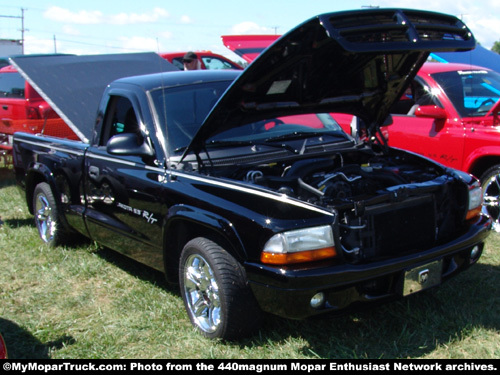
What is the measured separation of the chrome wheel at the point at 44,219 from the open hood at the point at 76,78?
849mm

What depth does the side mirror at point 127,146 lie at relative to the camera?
12.8 ft

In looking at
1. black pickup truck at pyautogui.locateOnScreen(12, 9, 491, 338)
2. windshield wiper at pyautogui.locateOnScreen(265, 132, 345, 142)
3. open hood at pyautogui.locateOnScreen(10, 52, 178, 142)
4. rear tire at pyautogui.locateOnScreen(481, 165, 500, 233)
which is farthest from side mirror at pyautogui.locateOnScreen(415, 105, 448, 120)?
open hood at pyautogui.locateOnScreen(10, 52, 178, 142)

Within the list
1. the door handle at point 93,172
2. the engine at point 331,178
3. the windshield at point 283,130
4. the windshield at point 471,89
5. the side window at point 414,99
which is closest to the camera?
the engine at point 331,178

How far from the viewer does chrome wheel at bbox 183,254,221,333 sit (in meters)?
3.44

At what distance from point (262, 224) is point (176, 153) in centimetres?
Result: 116

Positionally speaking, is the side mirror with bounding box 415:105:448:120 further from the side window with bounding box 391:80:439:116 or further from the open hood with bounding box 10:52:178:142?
the open hood with bounding box 10:52:178:142

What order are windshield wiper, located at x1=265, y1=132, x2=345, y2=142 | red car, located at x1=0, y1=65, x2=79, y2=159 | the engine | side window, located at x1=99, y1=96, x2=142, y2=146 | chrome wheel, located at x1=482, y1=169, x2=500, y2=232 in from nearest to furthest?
the engine < windshield wiper, located at x1=265, y1=132, x2=345, y2=142 < side window, located at x1=99, y1=96, x2=142, y2=146 < chrome wheel, located at x1=482, y1=169, x2=500, y2=232 < red car, located at x1=0, y1=65, x2=79, y2=159

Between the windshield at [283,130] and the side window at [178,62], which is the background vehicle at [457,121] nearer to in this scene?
the windshield at [283,130]

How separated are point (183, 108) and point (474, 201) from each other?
7.35 feet

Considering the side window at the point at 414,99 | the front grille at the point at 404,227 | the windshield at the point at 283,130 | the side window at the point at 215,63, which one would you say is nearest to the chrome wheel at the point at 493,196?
the side window at the point at 414,99

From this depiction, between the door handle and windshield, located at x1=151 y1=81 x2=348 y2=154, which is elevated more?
windshield, located at x1=151 y1=81 x2=348 y2=154

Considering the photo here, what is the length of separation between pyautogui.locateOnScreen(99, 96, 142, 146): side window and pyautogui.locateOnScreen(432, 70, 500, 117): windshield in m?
3.52

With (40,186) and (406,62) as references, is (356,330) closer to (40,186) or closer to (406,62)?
(406,62)
